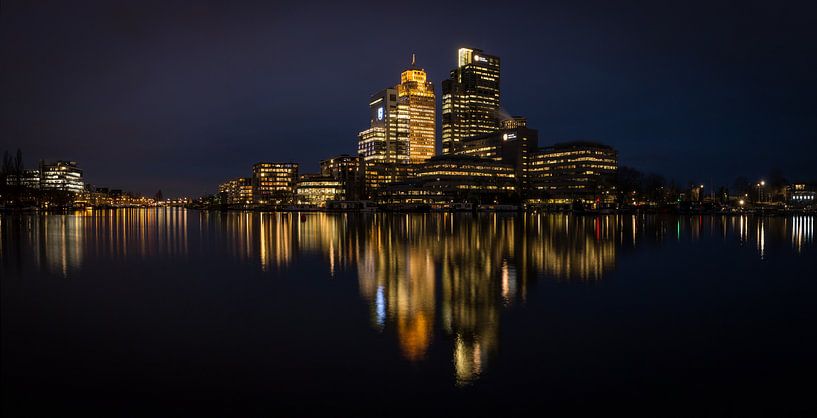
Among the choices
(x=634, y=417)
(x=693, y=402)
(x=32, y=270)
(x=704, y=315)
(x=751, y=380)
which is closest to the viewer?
(x=634, y=417)

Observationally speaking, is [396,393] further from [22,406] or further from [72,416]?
[22,406]

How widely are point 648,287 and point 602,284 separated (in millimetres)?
1610

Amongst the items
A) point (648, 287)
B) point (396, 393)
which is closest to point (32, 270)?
point (396, 393)

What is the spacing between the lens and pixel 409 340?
39.0 feet

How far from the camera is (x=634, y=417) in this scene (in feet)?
27.0

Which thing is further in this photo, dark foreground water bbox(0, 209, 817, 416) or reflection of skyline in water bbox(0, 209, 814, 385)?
reflection of skyline in water bbox(0, 209, 814, 385)

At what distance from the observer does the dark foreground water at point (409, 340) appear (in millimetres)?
8852

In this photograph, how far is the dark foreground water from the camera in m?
8.85

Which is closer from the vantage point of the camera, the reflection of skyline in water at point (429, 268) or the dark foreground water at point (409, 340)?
the dark foreground water at point (409, 340)

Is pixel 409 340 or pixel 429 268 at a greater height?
pixel 429 268

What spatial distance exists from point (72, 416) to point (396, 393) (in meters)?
5.06

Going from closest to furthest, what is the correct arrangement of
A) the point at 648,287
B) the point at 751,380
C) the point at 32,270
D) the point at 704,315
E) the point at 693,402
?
the point at 693,402 < the point at 751,380 < the point at 704,315 < the point at 648,287 < the point at 32,270

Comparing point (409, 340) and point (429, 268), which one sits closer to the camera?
point (409, 340)

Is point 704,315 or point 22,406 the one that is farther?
point 704,315
